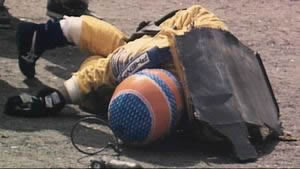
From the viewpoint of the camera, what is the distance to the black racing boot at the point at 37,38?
204 inches

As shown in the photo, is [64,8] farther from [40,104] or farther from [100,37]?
[40,104]

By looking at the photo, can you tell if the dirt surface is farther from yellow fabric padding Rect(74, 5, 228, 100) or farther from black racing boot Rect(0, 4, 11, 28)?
yellow fabric padding Rect(74, 5, 228, 100)

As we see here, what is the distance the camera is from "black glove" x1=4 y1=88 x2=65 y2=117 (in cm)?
483

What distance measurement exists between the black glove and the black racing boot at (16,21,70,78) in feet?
1.51

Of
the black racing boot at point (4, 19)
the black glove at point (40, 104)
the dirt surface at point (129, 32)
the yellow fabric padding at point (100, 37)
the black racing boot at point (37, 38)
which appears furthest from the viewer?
the black racing boot at point (4, 19)

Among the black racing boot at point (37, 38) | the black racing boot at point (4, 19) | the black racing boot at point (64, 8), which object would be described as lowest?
the black racing boot at point (4, 19)

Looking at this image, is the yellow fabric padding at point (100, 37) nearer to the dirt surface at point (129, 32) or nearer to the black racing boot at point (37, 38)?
the black racing boot at point (37, 38)

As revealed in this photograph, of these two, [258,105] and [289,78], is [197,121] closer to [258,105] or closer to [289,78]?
[258,105]

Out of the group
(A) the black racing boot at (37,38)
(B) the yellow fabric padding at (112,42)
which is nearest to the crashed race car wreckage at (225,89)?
(B) the yellow fabric padding at (112,42)

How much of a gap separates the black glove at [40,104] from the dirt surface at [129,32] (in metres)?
0.04

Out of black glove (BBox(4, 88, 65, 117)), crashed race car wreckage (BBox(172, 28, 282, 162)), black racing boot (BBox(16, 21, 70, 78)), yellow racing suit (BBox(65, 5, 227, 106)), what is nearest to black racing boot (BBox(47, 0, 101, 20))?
black racing boot (BBox(16, 21, 70, 78))

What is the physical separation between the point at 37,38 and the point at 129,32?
194 cm

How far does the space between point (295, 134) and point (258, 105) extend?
0.36 metres

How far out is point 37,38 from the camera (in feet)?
17.1
